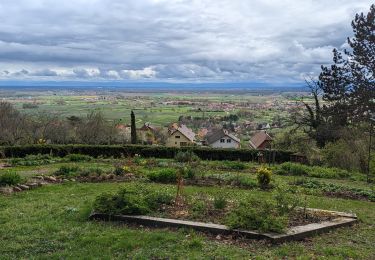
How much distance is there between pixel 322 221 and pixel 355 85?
26.8 m

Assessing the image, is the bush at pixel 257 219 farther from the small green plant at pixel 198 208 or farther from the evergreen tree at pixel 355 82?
the evergreen tree at pixel 355 82

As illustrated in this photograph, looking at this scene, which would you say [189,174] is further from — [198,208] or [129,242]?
[129,242]

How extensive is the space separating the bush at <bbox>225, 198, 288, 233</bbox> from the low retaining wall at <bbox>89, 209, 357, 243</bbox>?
0.13 metres

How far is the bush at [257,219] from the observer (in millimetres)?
7281

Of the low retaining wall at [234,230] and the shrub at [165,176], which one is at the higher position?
the low retaining wall at [234,230]

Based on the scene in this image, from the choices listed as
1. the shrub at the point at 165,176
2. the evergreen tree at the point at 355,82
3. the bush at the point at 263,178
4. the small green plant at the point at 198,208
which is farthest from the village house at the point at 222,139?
the small green plant at the point at 198,208

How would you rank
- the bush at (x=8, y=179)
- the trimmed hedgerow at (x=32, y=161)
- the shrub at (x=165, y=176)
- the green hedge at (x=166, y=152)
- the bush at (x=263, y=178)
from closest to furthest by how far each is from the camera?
the bush at (x=8, y=179)
the bush at (x=263, y=178)
the shrub at (x=165, y=176)
the trimmed hedgerow at (x=32, y=161)
the green hedge at (x=166, y=152)

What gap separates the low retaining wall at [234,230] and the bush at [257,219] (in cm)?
13

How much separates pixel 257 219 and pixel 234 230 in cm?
48

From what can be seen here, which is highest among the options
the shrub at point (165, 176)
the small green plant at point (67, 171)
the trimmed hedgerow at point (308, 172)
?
the shrub at point (165, 176)

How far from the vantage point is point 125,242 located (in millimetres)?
6805

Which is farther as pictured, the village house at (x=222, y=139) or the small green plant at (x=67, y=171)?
the village house at (x=222, y=139)

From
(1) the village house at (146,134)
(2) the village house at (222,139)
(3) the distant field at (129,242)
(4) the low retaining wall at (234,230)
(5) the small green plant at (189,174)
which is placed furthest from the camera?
(2) the village house at (222,139)

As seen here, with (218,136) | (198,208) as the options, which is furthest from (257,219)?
(218,136)
